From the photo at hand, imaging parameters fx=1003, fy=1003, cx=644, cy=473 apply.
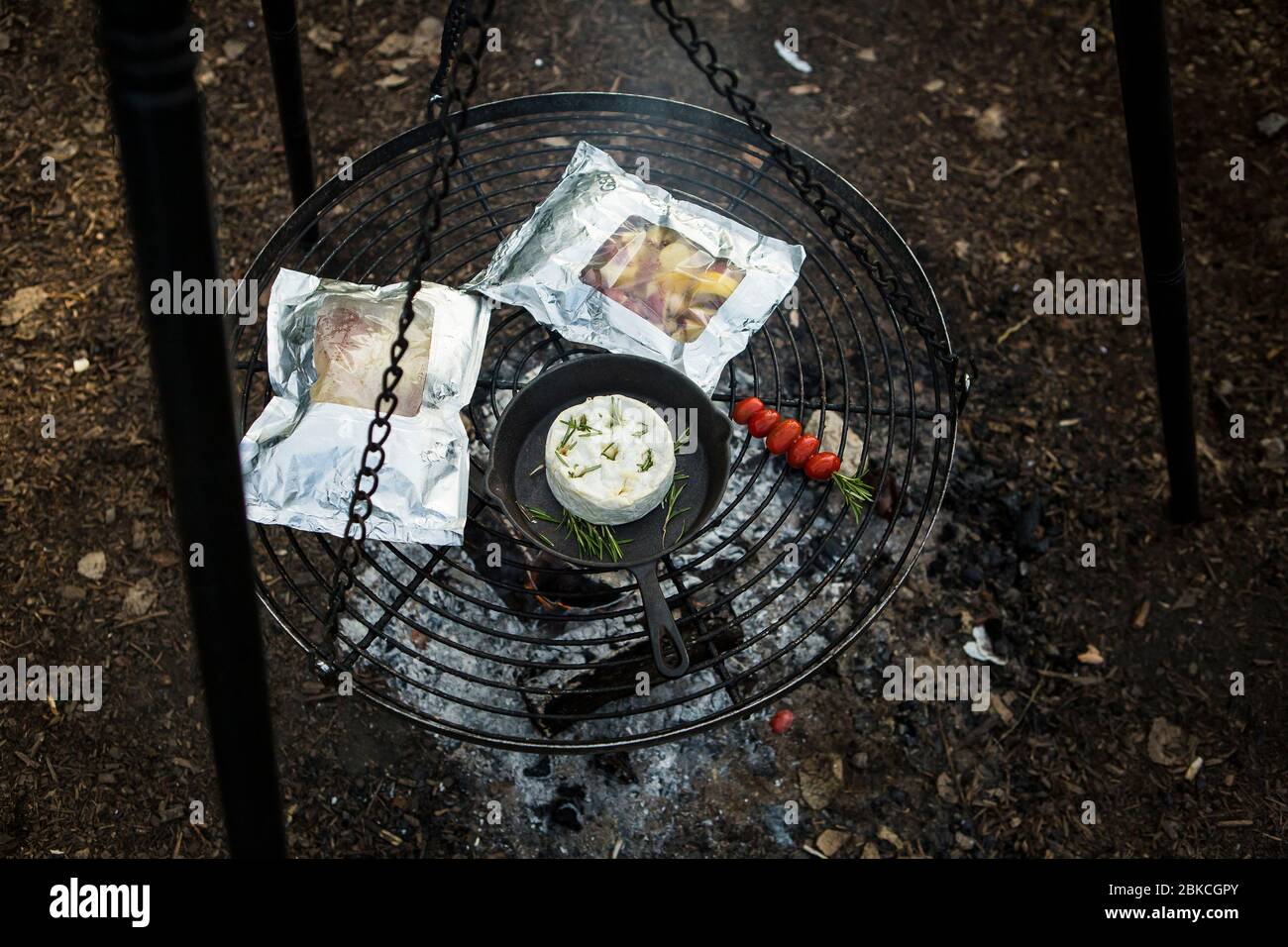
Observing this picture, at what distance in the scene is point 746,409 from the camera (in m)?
2.80

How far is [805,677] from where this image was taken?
7.77ft

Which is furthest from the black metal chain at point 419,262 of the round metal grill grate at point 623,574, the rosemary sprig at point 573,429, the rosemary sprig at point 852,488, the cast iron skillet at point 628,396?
the rosemary sprig at point 852,488

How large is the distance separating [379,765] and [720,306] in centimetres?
174

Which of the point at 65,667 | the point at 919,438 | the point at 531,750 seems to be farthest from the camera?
the point at 919,438

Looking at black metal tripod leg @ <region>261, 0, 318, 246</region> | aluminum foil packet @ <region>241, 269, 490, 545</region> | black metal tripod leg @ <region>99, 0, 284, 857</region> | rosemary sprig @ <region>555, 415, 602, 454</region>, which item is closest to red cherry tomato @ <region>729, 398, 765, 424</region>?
rosemary sprig @ <region>555, 415, 602, 454</region>

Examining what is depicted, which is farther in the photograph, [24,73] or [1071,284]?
[24,73]

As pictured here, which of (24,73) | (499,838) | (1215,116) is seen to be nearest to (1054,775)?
(499,838)

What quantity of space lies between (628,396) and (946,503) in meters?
1.46

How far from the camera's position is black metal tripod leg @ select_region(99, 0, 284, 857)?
4.32 ft

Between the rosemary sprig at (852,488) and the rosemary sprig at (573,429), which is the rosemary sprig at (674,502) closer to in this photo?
the rosemary sprig at (573,429)

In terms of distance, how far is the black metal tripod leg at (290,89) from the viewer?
3252 mm

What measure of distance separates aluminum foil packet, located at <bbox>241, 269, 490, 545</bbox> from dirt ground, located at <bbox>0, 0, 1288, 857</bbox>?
1.02 metres

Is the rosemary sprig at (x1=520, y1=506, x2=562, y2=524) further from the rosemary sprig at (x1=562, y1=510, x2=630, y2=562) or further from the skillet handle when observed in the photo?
the skillet handle
